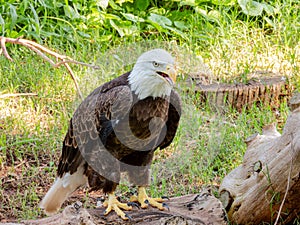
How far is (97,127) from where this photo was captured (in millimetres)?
4352

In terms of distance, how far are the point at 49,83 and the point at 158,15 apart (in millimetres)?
1904

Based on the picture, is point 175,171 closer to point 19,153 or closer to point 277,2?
point 19,153

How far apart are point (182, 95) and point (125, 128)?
Answer: 2.38 m

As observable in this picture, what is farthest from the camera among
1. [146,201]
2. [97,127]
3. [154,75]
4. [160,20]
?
[160,20]

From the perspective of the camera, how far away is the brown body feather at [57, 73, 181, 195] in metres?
4.21

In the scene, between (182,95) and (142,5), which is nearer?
(182,95)

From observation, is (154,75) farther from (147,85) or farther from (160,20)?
(160,20)

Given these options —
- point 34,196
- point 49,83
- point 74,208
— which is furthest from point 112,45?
point 74,208

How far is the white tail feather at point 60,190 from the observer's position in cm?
481

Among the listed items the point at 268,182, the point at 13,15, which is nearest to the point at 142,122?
the point at 268,182

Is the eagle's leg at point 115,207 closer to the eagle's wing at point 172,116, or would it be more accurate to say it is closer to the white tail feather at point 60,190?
the white tail feather at point 60,190

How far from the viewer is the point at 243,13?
26.8 feet

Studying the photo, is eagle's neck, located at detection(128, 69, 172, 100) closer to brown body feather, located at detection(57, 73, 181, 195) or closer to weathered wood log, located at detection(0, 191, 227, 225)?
brown body feather, located at detection(57, 73, 181, 195)

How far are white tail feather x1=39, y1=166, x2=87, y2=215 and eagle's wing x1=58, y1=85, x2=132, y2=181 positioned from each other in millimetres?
237
